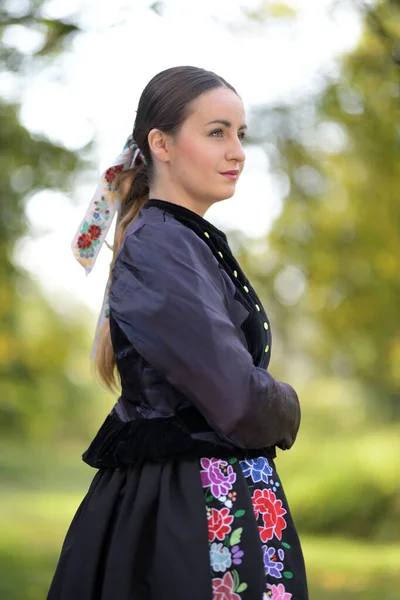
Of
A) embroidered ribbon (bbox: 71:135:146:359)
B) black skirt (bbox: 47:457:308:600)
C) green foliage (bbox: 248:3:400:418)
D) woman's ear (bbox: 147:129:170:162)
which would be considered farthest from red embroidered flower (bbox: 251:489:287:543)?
green foliage (bbox: 248:3:400:418)

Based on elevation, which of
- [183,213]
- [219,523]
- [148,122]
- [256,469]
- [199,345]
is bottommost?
[219,523]

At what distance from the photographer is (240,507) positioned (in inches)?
63.1

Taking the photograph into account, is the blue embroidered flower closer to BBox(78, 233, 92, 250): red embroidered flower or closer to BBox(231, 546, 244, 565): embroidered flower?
BBox(231, 546, 244, 565): embroidered flower

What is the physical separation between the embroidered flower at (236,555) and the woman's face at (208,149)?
26.7 inches

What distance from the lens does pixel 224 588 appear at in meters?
1.54

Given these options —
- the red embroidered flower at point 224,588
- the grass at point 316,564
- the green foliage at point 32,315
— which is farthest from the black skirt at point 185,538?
the green foliage at point 32,315

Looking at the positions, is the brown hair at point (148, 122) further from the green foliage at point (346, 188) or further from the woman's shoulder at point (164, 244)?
the green foliage at point (346, 188)

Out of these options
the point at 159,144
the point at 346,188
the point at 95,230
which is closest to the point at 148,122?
the point at 159,144

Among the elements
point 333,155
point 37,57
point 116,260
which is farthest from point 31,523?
point 116,260

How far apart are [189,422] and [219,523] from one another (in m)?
0.18

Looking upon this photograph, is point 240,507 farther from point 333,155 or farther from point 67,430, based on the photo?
point 67,430

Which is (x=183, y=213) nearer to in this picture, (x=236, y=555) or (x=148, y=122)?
(x=148, y=122)

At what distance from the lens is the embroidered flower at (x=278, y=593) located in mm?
1597

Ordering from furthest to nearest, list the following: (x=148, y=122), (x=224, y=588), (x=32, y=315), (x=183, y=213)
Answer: (x=32, y=315) → (x=148, y=122) → (x=183, y=213) → (x=224, y=588)
